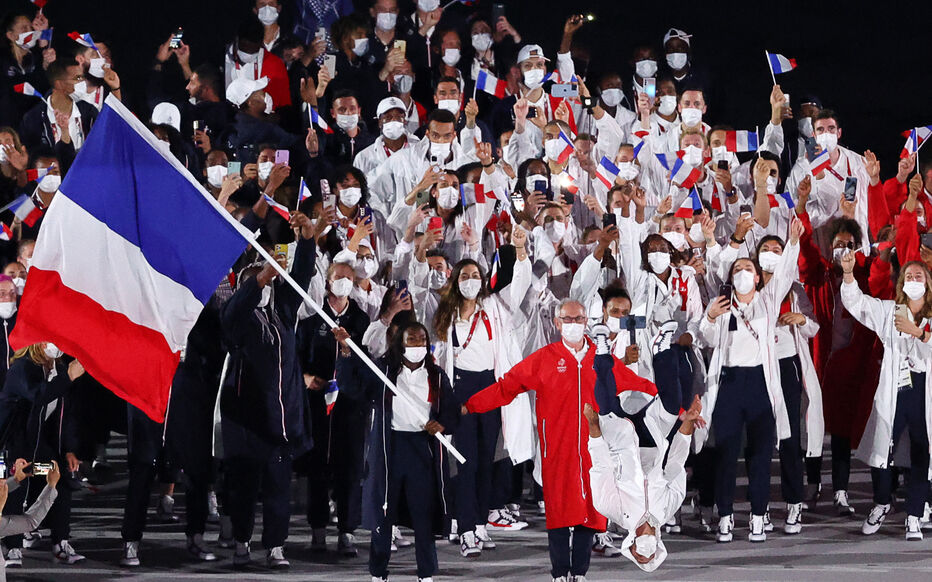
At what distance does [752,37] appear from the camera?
18.1 meters

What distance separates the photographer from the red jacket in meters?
8.84

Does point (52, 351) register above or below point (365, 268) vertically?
below

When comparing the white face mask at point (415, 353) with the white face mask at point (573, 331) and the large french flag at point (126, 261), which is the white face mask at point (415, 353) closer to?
the white face mask at point (573, 331)

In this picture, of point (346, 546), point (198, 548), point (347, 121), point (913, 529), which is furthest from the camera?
point (347, 121)

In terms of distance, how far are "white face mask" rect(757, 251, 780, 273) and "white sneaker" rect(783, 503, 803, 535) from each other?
68.5 inches

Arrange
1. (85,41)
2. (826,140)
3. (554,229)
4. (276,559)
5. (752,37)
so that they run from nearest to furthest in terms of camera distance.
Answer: (276,559) → (554,229) → (826,140) → (85,41) → (752,37)

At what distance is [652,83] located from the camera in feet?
47.1

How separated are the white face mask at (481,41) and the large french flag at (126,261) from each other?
6.81 m

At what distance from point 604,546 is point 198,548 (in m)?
2.81

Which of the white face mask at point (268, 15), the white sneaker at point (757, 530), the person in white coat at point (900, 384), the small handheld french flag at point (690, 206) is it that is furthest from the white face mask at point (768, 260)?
the white face mask at point (268, 15)

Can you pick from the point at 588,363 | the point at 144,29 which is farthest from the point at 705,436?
the point at 144,29

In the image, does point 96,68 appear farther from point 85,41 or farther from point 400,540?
point 400,540

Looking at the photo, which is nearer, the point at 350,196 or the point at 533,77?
the point at 350,196

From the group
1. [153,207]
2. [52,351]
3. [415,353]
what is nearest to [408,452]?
[415,353]
